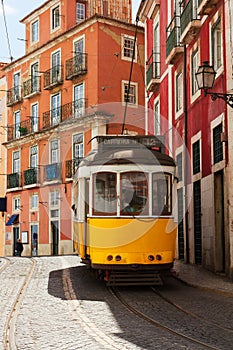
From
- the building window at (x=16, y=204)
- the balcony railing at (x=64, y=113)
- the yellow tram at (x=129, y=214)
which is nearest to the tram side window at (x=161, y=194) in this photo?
the yellow tram at (x=129, y=214)

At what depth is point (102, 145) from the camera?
1438cm

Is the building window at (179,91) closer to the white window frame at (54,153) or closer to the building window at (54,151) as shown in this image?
the white window frame at (54,153)

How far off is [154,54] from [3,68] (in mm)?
20026

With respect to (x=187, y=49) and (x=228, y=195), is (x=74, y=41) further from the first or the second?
(x=228, y=195)

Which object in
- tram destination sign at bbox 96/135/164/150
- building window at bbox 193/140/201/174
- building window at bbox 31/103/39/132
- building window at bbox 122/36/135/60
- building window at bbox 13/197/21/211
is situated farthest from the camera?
building window at bbox 13/197/21/211

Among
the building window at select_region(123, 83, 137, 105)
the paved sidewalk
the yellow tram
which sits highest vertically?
the building window at select_region(123, 83, 137, 105)

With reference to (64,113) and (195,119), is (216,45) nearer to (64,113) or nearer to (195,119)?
(195,119)

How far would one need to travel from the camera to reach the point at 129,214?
1288 centimetres

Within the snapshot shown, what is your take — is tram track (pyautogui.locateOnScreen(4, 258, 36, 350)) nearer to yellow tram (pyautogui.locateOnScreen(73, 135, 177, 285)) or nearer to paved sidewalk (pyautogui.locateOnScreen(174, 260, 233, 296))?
yellow tram (pyautogui.locateOnScreen(73, 135, 177, 285))

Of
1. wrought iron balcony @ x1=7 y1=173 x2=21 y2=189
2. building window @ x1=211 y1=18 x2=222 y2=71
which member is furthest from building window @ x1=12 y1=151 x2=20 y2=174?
building window @ x1=211 y1=18 x2=222 y2=71

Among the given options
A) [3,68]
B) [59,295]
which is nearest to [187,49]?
[59,295]

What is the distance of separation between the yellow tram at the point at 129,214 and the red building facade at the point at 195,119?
96.8 inches

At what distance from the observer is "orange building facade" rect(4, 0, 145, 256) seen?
3364 cm

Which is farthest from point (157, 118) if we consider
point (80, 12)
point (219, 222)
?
point (80, 12)
